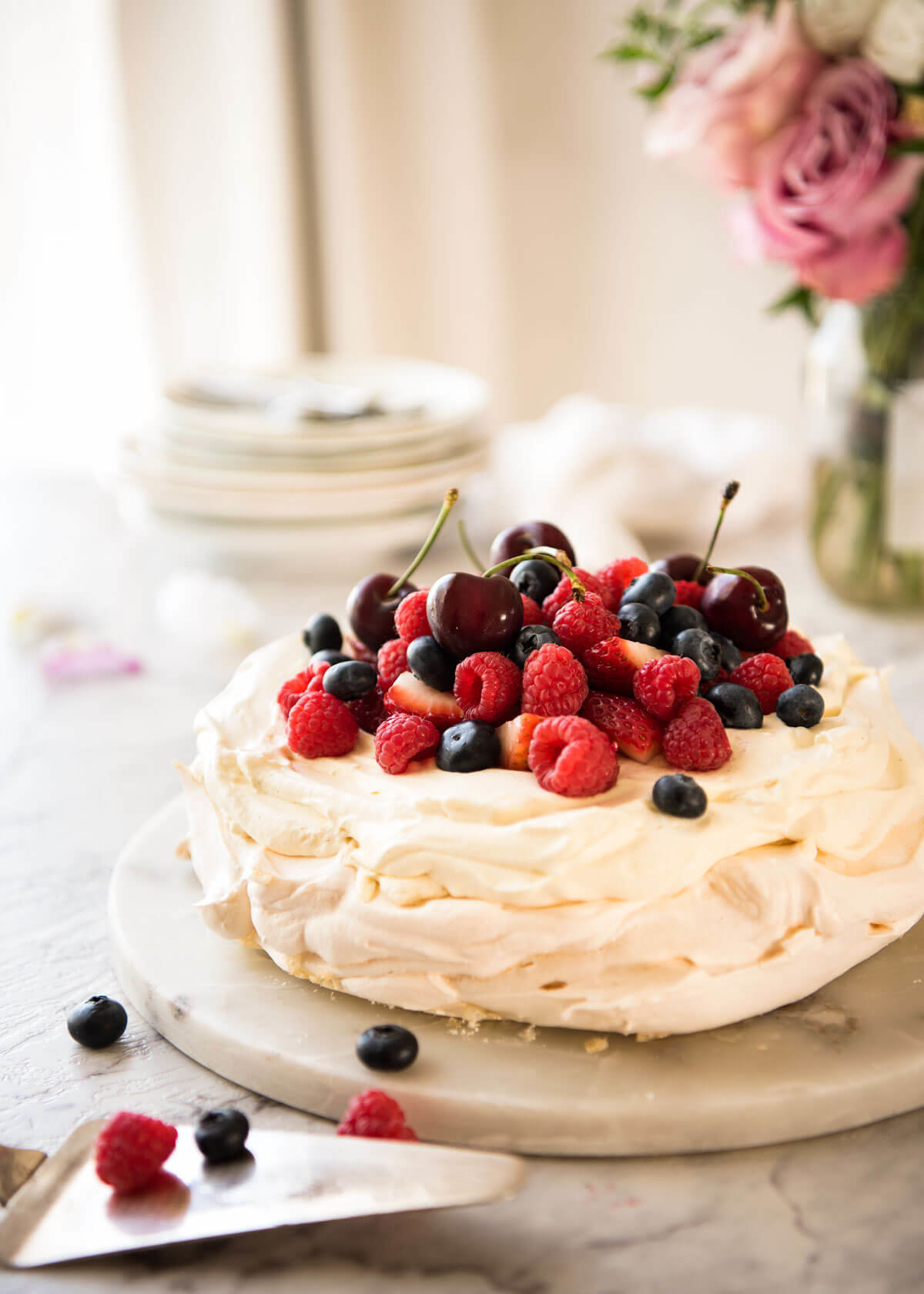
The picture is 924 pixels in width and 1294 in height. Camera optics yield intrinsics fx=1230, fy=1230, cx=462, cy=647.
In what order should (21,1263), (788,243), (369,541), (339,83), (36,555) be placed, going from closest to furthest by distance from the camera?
(21,1263) → (788,243) → (369,541) → (36,555) → (339,83)

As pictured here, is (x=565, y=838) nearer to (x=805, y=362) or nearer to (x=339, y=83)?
(x=805, y=362)

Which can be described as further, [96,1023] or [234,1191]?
[96,1023]

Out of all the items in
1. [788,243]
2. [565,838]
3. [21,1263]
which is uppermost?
[788,243]

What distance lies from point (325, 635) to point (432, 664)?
0.25 meters

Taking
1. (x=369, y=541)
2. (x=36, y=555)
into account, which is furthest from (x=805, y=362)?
(x=36, y=555)

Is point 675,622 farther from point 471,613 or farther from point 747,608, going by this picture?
point 471,613

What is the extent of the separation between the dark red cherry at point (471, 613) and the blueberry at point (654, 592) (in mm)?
161

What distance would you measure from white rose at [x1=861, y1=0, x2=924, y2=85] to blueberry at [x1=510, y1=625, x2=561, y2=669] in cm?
116

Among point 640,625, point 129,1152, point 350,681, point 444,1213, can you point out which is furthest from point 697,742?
point 129,1152

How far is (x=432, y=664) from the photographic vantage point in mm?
1376

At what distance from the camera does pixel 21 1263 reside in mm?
995

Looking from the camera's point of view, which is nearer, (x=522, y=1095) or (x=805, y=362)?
(x=522, y=1095)

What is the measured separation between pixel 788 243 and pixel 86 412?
276 cm

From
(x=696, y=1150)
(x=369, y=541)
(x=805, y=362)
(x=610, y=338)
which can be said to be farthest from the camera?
(x=610, y=338)
